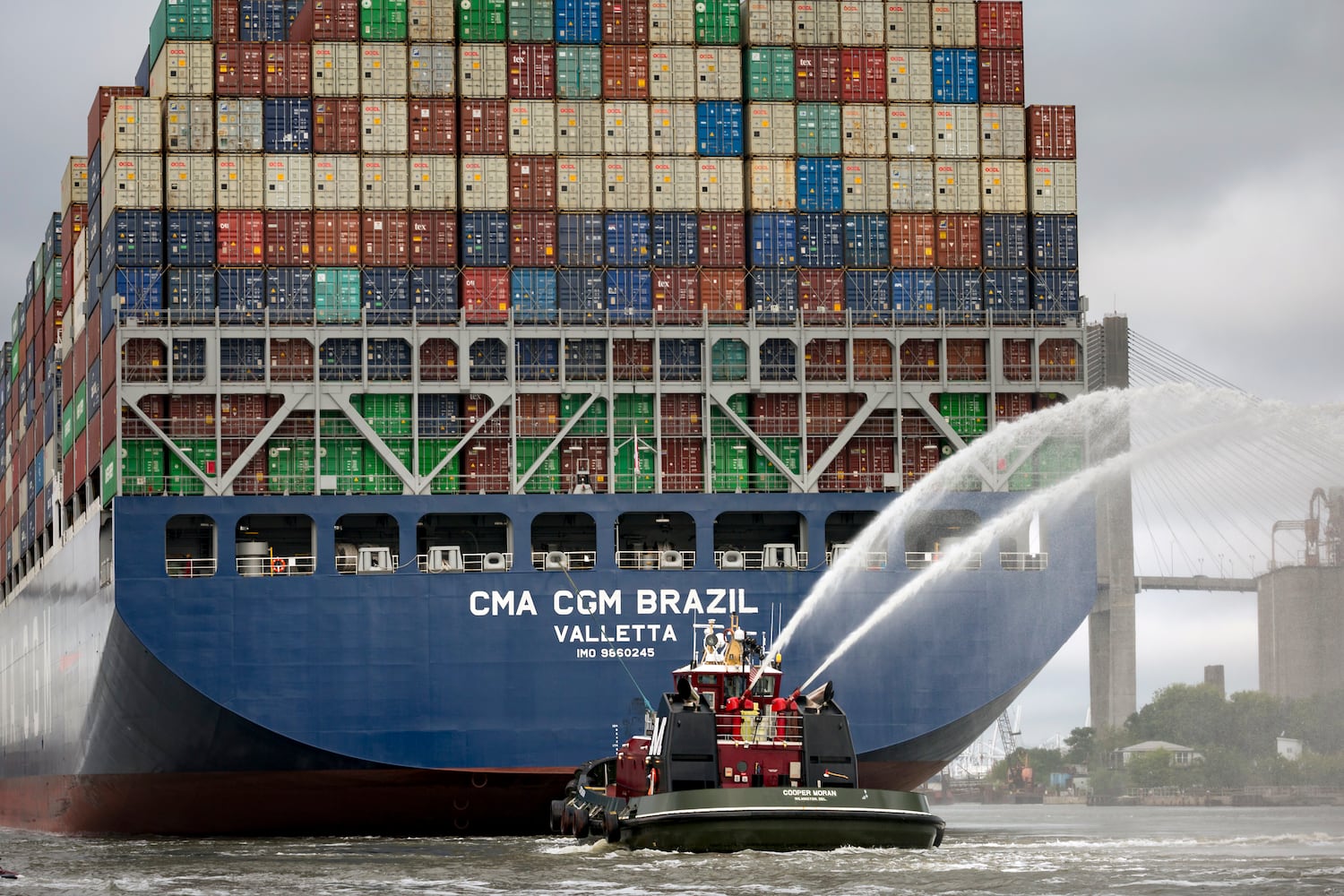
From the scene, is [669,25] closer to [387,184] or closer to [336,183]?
[387,184]

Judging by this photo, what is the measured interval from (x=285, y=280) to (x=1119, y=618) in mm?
81083

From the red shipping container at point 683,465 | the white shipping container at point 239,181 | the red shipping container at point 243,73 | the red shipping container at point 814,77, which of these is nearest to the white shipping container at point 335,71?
the red shipping container at point 243,73

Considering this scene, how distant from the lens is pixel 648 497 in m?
52.4

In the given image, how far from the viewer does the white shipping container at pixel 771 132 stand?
5616cm

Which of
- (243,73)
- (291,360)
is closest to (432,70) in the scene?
(243,73)

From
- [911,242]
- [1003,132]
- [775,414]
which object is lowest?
[775,414]

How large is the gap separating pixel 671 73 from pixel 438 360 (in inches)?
389

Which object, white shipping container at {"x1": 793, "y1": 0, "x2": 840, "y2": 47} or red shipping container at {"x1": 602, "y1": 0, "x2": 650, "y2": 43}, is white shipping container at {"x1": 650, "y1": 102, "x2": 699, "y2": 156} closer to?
red shipping container at {"x1": 602, "y1": 0, "x2": 650, "y2": 43}

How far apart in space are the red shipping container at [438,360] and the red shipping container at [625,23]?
368 inches

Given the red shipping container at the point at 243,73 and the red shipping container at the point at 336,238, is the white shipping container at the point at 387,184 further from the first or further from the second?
the red shipping container at the point at 243,73

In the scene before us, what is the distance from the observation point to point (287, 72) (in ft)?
184

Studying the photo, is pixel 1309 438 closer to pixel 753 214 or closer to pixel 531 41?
pixel 753 214

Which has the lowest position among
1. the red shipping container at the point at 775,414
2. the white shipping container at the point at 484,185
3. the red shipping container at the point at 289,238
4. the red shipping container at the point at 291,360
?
the red shipping container at the point at 775,414

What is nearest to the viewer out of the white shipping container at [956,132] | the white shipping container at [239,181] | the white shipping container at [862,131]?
the white shipping container at [239,181]
